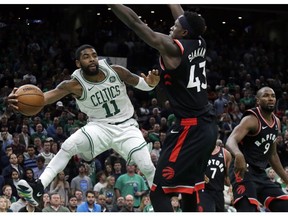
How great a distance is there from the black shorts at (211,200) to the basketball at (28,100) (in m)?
2.60

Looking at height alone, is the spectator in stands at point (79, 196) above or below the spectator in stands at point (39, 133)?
below

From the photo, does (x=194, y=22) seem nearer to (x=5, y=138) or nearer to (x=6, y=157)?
(x=6, y=157)

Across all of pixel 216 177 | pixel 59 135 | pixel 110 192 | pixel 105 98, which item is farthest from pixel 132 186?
pixel 105 98

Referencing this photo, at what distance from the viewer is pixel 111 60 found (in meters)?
21.2

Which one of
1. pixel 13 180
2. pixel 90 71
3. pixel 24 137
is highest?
pixel 90 71

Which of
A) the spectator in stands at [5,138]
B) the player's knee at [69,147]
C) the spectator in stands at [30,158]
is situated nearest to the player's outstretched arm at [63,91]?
the player's knee at [69,147]

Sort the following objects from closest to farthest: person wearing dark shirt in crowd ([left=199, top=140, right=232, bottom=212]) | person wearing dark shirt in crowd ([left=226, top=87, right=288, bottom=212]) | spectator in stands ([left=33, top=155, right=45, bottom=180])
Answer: person wearing dark shirt in crowd ([left=226, top=87, right=288, bottom=212]) < person wearing dark shirt in crowd ([left=199, top=140, right=232, bottom=212]) < spectator in stands ([left=33, top=155, right=45, bottom=180])

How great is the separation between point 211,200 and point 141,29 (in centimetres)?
373

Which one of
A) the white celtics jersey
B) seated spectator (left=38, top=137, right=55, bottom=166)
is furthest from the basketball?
seated spectator (left=38, top=137, right=55, bottom=166)

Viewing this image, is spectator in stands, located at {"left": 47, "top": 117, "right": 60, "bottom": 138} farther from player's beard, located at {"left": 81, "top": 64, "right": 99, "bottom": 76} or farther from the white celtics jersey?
player's beard, located at {"left": 81, "top": 64, "right": 99, "bottom": 76}

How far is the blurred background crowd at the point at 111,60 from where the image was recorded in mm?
13789

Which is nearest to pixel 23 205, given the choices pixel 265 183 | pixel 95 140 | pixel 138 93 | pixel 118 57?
pixel 95 140

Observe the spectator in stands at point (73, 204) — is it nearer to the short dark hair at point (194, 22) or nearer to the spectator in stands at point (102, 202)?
the spectator in stands at point (102, 202)

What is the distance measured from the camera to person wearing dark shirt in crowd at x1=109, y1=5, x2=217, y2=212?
700cm
